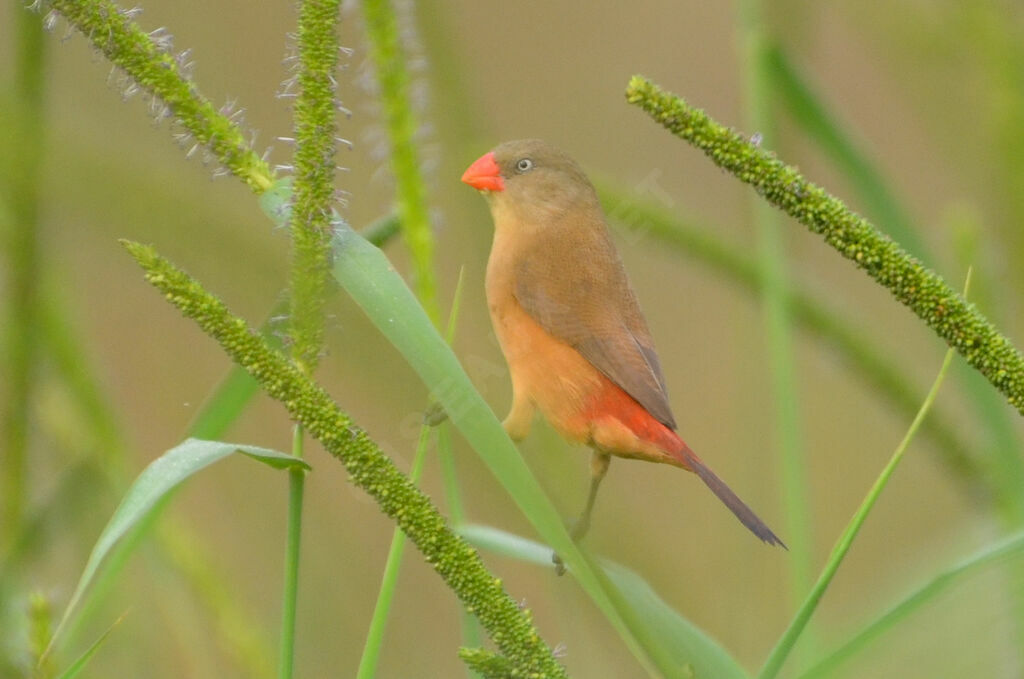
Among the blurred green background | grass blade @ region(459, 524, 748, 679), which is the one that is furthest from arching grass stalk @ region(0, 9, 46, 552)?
grass blade @ region(459, 524, 748, 679)

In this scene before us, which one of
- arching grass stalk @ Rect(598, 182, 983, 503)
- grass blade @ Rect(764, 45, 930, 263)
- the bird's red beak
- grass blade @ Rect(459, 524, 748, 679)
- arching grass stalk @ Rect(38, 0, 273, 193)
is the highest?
grass blade @ Rect(764, 45, 930, 263)

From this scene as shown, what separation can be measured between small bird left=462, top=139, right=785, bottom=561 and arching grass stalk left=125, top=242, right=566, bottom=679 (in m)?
0.35

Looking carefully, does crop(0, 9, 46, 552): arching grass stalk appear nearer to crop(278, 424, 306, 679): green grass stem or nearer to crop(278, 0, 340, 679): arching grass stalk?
crop(278, 0, 340, 679): arching grass stalk

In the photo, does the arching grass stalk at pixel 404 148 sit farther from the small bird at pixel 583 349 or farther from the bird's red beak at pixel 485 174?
the bird's red beak at pixel 485 174

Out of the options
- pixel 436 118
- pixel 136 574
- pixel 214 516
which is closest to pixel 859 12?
pixel 436 118

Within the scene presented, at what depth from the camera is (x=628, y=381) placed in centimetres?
149

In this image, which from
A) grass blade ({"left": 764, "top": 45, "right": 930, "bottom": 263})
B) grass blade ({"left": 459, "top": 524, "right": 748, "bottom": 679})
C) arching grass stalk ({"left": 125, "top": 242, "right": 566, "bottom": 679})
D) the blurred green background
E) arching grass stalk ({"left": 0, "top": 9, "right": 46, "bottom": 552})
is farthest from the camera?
grass blade ({"left": 764, "top": 45, "right": 930, "bottom": 263})

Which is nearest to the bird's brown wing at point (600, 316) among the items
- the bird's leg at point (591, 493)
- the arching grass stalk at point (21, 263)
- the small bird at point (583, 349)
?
the small bird at point (583, 349)

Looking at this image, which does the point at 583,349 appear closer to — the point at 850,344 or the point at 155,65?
the point at 850,344

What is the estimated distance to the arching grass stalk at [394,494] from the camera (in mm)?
1051

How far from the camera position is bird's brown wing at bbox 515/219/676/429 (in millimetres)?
1496

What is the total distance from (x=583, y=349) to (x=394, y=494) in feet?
1.65

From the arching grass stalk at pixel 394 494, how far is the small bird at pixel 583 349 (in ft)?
1.15

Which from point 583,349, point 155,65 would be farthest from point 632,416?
point 155,65
